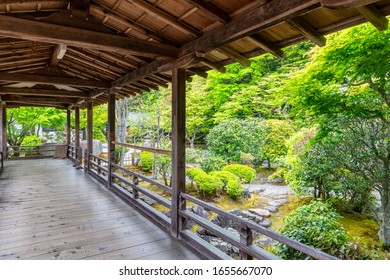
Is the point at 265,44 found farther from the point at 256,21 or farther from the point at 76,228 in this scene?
the point at 76,228

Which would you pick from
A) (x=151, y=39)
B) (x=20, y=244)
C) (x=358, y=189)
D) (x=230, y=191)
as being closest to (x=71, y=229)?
(x=20, y=244)

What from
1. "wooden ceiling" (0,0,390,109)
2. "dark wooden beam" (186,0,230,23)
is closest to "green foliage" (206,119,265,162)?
"wooden ceiling" (0,0,390,109)

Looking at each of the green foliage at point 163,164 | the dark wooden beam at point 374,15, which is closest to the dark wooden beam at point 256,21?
the dark wooden beam at point 374,15

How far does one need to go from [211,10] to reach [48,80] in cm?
Result: 464

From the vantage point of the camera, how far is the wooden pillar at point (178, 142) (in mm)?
3477

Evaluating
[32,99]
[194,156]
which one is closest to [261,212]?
[194,156]

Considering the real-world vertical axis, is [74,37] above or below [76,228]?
above

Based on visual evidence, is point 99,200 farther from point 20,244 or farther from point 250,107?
point 250,107

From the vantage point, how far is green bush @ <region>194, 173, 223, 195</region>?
7.05m

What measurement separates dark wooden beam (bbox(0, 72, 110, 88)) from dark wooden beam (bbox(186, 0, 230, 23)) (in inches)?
173

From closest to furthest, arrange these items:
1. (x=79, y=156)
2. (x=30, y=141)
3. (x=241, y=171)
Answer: (x=241, y=171)
(x=79, y=156)
(x=30, y=141)

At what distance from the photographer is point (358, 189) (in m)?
4.88

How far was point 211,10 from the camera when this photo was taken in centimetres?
227

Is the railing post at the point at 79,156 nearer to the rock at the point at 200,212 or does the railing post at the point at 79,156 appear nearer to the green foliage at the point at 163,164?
the green foliage at the point at 163,164
